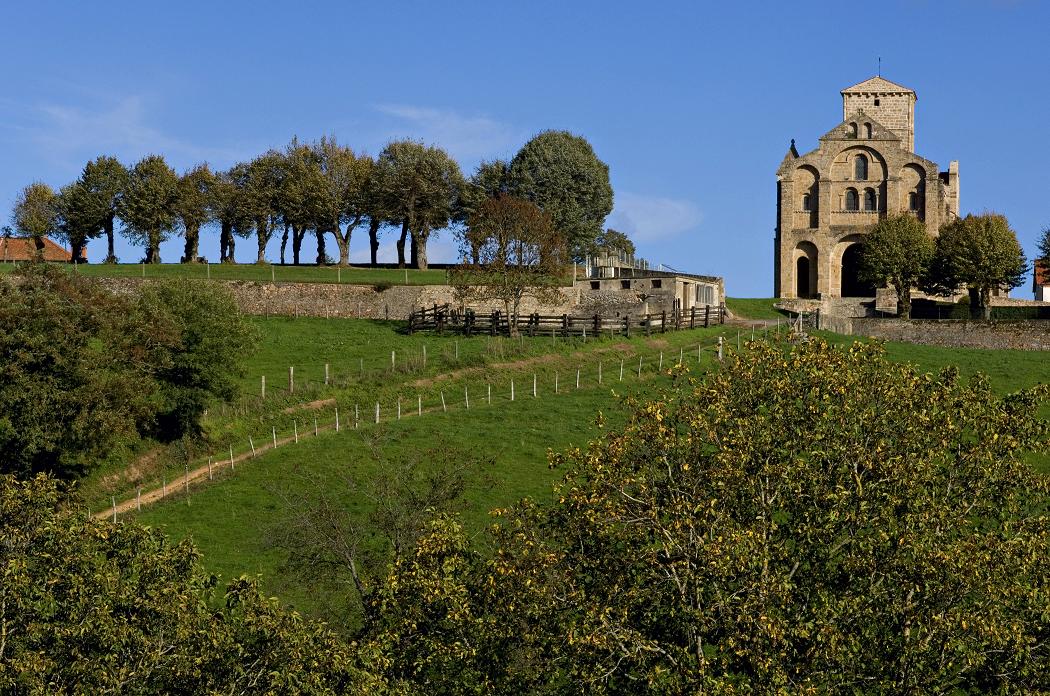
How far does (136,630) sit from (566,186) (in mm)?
81974

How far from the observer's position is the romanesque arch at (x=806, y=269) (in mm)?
100125

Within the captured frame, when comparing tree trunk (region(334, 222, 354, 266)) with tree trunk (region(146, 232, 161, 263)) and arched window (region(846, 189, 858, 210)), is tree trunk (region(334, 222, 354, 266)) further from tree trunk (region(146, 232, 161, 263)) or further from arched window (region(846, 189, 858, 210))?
arched window (region(846, 189, 858, 210))

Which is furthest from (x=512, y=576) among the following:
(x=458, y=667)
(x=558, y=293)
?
(x=558, y=293)

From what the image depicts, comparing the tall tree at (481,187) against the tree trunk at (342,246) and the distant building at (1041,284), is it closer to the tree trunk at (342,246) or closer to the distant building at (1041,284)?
the tree trunk at (342,246)

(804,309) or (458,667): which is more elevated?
(804,309)

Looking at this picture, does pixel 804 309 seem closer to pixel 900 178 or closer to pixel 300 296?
pixel 900 178

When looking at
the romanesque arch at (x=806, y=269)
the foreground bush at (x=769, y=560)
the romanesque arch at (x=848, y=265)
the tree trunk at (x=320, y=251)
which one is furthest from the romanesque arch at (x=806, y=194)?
the foreground bush at (x=769, y=560)

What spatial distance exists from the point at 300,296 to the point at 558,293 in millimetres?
16095

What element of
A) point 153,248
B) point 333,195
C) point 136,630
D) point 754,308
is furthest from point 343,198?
point 136,630

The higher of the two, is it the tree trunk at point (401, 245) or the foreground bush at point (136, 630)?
the tree trunk at point (401, 245)

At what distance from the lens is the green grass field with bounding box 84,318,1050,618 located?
43469 millimetres

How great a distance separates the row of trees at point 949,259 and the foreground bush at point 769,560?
2328 inches

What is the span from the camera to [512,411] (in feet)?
182

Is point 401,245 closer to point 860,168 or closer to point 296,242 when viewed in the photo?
point 296,242
